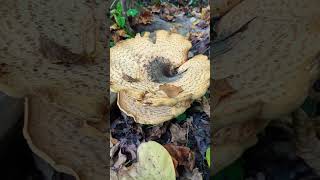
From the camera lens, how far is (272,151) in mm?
1209

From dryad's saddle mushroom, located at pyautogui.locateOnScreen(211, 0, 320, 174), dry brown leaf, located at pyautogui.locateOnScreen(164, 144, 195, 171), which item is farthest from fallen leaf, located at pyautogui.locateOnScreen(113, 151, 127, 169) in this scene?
dryad's saddle mushroom, located at pyautogui.locateOnScreen(211, 0, 320, 174)

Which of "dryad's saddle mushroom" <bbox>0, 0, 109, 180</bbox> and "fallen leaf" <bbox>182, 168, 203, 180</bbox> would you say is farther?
"fallen leaf" <bbox>182, 168, 203, 180</bbox>

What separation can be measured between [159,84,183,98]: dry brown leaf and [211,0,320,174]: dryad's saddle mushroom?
8 centimetres

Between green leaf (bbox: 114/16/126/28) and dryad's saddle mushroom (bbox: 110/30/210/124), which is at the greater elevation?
green leaf (bbox: 114/16/126/28)

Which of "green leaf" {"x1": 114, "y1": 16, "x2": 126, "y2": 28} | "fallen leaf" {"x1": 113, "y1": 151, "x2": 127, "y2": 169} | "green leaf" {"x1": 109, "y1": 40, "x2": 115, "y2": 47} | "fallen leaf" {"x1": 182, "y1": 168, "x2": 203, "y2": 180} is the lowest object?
"fallen leaf" {"x1": 182, "y1": 168, "x2": 203, "y2": 180}

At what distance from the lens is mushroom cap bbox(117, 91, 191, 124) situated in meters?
1.04

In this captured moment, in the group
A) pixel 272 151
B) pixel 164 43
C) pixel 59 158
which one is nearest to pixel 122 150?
pixel 59 158

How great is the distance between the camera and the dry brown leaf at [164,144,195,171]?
109 cm

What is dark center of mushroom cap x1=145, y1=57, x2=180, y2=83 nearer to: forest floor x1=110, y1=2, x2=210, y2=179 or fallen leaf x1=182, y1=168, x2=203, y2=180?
forest floor x1=110, y1=2, x2=210, y2=179

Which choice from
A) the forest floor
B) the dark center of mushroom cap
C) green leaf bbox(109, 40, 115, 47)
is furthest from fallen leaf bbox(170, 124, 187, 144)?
green leaf bbox(109, 40, 115, 47)

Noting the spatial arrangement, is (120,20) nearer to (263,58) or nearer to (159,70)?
(159,70)

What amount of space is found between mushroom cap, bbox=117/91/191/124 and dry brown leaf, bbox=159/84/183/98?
3 cm

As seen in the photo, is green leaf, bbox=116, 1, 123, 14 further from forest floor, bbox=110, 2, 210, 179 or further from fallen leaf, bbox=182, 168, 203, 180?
fallen leaf, bbox=182, 168, 203, 180

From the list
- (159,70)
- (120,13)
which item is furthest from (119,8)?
(159,70)
